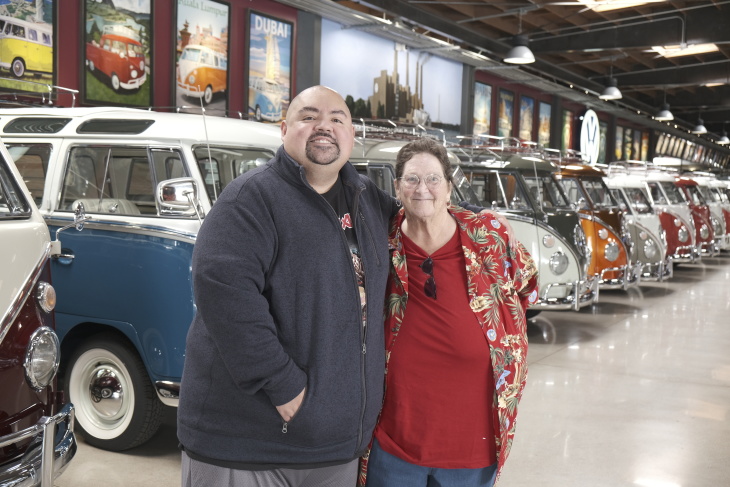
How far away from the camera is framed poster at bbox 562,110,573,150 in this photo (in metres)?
23.4

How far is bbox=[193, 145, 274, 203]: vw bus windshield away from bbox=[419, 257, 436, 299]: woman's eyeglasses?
2206mm

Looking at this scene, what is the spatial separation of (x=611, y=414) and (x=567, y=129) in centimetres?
1889

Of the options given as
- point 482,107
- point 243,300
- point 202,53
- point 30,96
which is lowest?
point 243,300

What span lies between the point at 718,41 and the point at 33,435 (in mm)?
15382

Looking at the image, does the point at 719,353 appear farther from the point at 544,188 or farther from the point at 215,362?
the point at 215,362

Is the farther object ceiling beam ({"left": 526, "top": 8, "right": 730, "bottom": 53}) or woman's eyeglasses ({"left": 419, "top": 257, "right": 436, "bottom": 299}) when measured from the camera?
ceiling beam ({"left": 526, "top": 8, "right": 730, "bottom": 53})

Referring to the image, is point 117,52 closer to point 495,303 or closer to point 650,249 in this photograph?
point 495,303

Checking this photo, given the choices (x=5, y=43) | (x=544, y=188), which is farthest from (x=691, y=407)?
(x=5, y=43)

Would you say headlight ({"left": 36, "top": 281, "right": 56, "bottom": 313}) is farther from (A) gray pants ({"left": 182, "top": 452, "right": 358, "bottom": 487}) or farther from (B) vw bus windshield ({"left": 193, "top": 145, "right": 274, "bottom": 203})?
(B) vw bus windshield ({"left": 193, "top": 145, "right": 274, "bottom": 203})

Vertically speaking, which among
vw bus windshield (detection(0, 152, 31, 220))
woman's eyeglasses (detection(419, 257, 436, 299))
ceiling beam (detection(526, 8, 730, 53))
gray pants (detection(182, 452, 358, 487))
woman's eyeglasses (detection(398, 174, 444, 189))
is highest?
ceiling beam (detection(526, 8, 730, 53))

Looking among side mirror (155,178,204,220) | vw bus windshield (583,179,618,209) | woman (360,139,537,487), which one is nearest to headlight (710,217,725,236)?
vw bus windshield (583,179,618,209)

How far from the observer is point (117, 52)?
30.3ft

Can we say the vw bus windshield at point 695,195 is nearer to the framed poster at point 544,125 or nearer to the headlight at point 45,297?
the framed poster at point 544,125

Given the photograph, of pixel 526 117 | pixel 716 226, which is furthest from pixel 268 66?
pixel 526 117
